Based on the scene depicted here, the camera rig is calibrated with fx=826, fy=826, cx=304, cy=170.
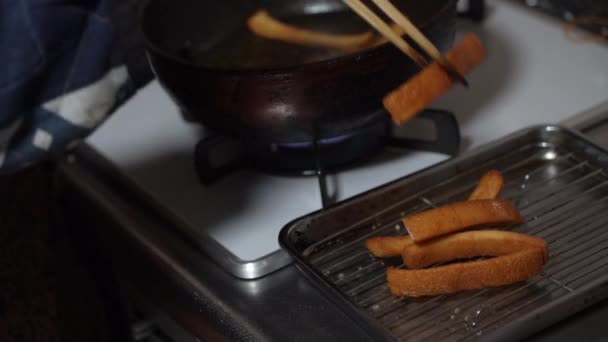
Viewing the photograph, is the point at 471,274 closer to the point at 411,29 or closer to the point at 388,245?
the point at 388,245

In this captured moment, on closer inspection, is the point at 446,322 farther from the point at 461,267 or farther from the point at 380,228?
the point at 380,228

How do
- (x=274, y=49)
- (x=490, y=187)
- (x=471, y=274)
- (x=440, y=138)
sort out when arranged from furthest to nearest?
(x=274, y=49), (x=440, y=138), (x=490, y=187), (x=471, y=274)

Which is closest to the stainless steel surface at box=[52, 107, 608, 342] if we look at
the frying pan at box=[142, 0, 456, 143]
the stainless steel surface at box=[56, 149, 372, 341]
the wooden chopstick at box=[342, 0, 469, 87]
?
the stainless steel surface at box=[56, 149, 372, 341]

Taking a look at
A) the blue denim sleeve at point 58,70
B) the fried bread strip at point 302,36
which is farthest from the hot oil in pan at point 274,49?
the blue denim sleeve at point 58,70

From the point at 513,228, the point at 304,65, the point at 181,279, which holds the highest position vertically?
the point at 304,65

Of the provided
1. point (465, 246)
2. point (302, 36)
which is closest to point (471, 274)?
point (465, 246)

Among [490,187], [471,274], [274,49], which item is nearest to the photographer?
[471,274]
